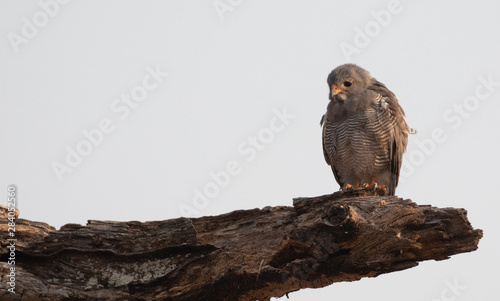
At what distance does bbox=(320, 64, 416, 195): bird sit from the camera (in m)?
9.34

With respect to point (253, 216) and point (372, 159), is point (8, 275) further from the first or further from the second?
point (372, 159)

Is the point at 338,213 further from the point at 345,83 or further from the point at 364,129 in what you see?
the point at 345,83

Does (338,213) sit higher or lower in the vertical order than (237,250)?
higher

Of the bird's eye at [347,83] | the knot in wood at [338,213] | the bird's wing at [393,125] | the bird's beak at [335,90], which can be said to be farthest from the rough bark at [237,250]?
the bird's eye at [347,83]

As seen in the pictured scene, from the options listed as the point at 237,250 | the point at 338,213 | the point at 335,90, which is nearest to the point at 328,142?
the point at 335,90

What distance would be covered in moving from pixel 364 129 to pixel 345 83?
85 cm

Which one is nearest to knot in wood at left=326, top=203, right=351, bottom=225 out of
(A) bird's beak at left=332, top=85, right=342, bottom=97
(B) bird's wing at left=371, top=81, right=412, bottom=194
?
(B) bird's wing at left=371, top=81, right=412, bottom=194

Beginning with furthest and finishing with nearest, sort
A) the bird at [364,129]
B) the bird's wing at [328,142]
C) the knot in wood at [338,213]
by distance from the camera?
the bird's wing at [328,142]
the bird at [364,129]
the knot in wood at [338,213]

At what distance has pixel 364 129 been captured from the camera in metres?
9.34

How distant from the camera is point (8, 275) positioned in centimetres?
577

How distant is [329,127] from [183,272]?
176 inches

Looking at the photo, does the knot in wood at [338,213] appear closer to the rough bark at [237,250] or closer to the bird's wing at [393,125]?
the rough bark at [237,250]

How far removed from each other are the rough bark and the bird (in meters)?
2.96

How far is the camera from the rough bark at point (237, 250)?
580 centimetres
